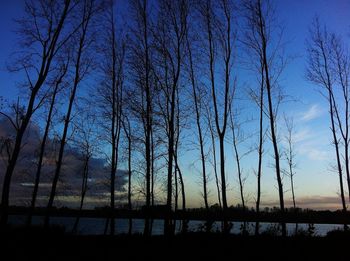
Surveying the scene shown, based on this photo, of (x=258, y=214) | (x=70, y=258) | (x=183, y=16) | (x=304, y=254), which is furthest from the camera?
(x=258, y=214)

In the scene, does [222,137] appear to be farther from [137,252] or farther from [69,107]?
[69,107]

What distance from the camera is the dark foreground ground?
8891mm

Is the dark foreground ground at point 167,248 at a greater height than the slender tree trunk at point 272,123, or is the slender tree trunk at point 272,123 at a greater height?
the slender tree trunk at point 272,123

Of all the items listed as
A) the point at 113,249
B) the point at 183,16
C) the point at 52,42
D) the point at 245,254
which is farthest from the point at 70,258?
the point at 183,16

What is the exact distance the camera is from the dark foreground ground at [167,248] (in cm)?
889

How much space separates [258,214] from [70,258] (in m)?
13.8

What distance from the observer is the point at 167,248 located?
10.3 meters

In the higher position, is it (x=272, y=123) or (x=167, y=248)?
(x=272, y=123)

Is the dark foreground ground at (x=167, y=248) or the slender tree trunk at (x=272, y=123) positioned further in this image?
the slender tree trunk at (x=272, y=123)

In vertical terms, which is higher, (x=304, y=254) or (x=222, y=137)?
(x=222, y=137)

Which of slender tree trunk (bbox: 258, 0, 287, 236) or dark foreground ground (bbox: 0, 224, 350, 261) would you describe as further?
slender tree trunk (bbox: 258, 0, 287, 236)

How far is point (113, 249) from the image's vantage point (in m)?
9.93

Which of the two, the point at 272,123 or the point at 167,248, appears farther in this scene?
the point at 272,123

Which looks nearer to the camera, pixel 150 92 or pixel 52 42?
pixel 52 42
